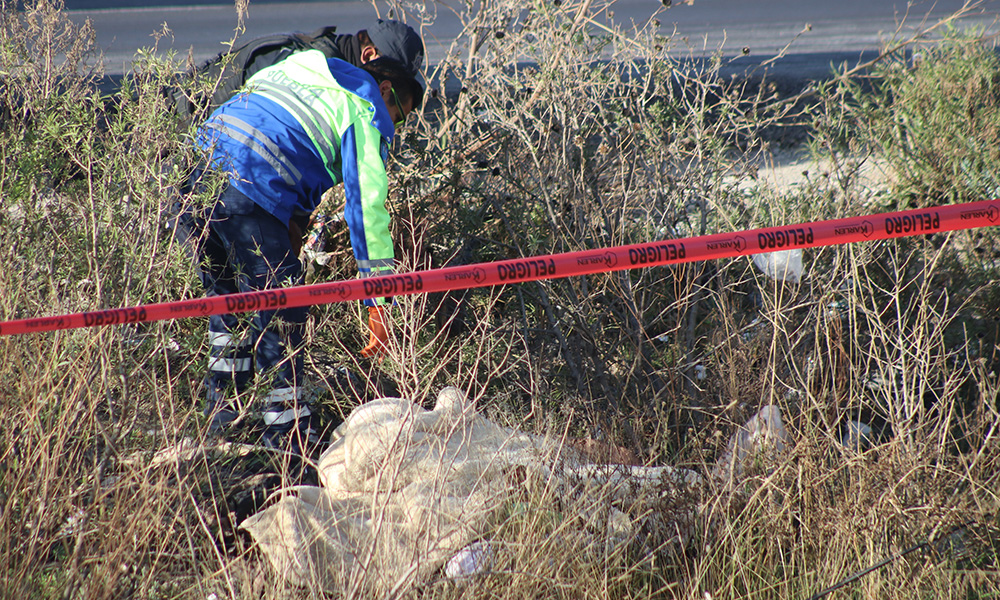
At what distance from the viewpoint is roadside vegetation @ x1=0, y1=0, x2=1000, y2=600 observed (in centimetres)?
211

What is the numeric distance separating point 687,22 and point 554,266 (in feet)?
34.5

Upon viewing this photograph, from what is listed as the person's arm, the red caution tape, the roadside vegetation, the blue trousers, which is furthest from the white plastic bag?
the blue trousers

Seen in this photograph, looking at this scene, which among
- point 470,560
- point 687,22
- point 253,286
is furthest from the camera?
point 687,22

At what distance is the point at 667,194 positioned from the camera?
12.5 ft

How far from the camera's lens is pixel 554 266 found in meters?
2.25

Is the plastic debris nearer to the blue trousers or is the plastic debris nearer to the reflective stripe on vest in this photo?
the blue trousers

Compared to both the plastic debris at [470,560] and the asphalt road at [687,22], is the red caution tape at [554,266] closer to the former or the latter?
the plastic debris at [470,560]

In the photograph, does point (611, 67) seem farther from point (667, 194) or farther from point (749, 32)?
point (749, 32)

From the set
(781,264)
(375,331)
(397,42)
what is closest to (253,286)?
(375,331)

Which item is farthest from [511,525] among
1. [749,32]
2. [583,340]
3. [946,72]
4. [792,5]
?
[792,5]

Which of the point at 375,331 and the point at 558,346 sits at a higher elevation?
the point at 375,331

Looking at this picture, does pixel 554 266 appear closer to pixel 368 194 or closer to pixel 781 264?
pixel 368 194

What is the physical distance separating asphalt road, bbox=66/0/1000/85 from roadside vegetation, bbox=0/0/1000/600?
6.10 meters

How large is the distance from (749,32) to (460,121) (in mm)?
8608
